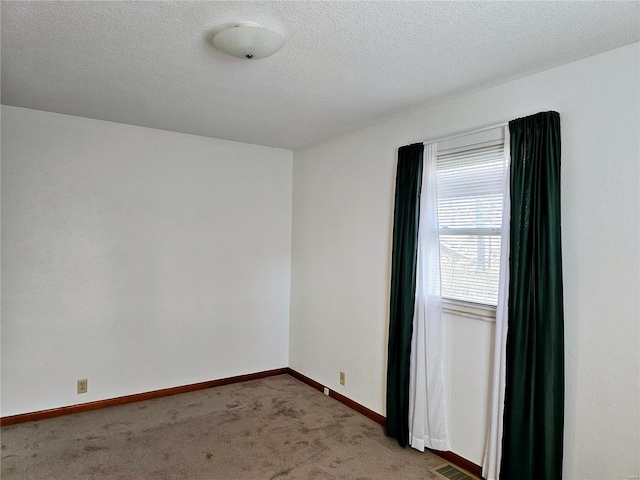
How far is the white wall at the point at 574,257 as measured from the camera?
6.87ft

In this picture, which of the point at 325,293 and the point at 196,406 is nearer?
the point at 196,406

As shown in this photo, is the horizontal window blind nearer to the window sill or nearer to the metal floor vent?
the window sill

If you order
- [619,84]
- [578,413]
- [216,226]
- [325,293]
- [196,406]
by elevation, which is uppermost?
[619,84]

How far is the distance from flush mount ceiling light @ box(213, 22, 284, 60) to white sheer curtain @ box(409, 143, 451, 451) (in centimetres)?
144

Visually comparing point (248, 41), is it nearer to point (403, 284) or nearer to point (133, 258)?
point (403, 284)

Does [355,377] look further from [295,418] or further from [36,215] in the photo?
[36,215]

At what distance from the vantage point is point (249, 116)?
3.45m

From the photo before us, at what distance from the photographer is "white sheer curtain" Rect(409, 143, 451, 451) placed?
9.67ft

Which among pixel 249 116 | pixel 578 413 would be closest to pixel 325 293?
pixel 249 116

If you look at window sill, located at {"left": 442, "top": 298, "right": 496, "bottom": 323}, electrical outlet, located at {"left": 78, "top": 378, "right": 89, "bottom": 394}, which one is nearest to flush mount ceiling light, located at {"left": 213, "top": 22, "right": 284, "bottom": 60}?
window sill, located at {"left": 442, "top": 298, "right": 496, "bottom": 323}

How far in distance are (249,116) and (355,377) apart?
95.1 inches

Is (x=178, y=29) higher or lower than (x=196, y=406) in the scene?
higher

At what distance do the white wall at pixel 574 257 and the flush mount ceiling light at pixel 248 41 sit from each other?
4.79ft

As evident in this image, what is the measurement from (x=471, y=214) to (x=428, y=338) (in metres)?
0.91
